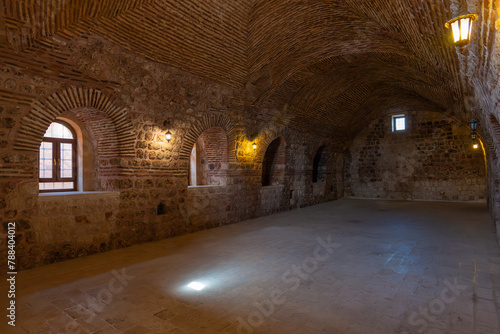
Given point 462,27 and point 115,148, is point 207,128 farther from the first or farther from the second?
point 462,27

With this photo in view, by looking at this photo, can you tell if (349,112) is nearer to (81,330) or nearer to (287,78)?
(287,78)

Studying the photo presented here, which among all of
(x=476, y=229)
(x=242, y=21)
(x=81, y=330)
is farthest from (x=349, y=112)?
(x=81, y=330)

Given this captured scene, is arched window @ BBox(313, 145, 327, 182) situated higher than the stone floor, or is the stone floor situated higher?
arched window @ BBox(313, 145, 327, 182)

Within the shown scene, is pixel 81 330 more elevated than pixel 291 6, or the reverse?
pixel 291 6

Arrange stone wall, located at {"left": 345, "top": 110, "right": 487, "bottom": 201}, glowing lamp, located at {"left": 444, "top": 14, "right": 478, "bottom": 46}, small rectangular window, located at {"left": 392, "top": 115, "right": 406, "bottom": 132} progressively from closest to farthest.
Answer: glowing lamp, located at {"left": 444, "top": 14, "right": 478, "bottom": 46}
stone wall, located at {"left": 345, "top": 110, "right": 487, "bottom": 201}
small rectangular window, located at {"left": 392, "top": 115, "right": 406, "bottom": 132}

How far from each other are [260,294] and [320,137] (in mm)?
9848

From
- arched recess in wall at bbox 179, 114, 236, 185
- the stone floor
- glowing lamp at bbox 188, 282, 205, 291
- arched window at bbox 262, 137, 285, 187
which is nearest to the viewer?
the stone floor

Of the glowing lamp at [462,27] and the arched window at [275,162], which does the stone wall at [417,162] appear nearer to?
the arched window at [275,162]

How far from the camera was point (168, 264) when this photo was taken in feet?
14.8

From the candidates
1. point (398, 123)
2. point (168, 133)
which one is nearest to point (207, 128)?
point (168, 133)

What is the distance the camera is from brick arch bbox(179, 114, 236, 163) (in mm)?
6676

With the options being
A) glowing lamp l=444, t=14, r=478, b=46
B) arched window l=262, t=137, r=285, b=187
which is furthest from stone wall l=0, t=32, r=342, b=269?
glowing lamp l=444, t=14, r=478, b=46

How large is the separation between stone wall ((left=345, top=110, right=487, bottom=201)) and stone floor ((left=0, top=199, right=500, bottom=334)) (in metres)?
8.05

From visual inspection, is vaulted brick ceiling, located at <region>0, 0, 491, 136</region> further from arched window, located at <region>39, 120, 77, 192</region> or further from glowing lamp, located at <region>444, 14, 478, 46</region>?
arched window, located at <region>39, 120, 77, 192</region>
